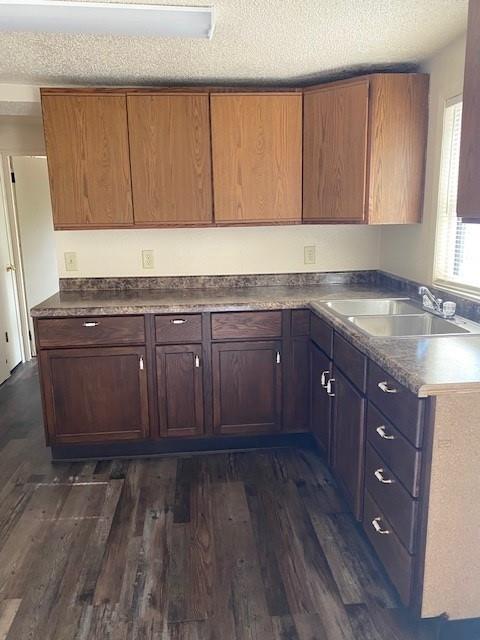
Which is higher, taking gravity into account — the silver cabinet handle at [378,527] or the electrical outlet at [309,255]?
the electrical outlet at [309,255]

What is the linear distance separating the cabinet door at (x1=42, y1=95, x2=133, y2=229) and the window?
1.73 m

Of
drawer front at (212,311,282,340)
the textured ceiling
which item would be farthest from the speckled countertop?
the textured ceiling

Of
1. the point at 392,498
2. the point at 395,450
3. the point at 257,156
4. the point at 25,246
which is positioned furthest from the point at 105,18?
the point at 25,246

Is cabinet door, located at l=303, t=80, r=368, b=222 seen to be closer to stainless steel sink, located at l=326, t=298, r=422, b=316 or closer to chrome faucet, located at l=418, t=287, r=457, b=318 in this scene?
stainless steel sink, located at l=326, t=298, r=422, b=316

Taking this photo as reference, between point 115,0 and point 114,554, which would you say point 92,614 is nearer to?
point 114,554

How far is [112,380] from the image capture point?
279 centimetres

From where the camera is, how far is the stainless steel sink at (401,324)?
2334 millimetres

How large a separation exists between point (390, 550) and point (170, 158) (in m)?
2.28

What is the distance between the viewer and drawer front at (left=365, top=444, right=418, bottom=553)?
1.60 metres

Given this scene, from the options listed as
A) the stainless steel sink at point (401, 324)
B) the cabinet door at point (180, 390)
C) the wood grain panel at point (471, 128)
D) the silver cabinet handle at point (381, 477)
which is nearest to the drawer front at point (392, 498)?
the silver cabinet handle at point (381, 477)

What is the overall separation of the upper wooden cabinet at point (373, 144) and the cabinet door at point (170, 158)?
68 cm

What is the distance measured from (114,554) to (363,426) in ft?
3.83

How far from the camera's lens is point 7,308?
4473mm

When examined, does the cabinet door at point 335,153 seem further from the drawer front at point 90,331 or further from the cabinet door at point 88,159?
the drawer front at point 90,331
